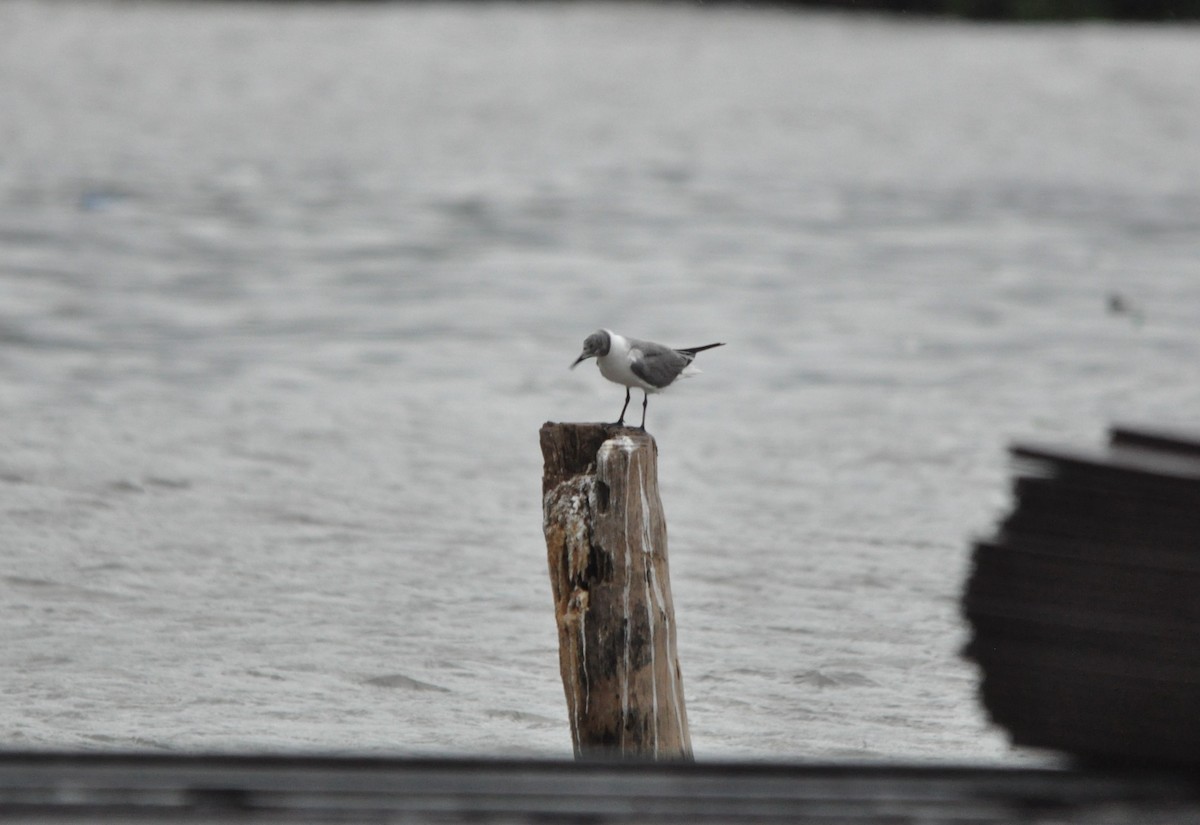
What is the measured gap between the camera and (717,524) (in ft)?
35.5

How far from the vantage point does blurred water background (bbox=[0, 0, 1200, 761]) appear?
316 inches

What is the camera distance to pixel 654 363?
657 centimetres

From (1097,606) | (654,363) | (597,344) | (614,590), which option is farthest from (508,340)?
(1097,606)

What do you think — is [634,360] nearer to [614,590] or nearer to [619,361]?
[619,361]

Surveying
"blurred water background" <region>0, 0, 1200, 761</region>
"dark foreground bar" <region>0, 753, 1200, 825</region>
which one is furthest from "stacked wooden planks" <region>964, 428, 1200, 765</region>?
"blurred water background" <region>0, 0, 1200, 761</region>

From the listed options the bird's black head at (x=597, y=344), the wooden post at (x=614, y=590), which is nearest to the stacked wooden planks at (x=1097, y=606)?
the wooden post at (x=614, y=590)

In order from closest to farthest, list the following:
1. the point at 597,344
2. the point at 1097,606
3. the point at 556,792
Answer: the point at 556,792 < the point at 1097,606 < the point at 597,344

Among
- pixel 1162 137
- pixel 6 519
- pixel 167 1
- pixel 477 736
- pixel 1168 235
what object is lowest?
pixel 477 736

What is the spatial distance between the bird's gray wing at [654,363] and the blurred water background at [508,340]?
149 cm

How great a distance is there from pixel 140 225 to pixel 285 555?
14.5 metres

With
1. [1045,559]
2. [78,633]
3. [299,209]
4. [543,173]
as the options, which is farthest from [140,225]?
[1045,559]

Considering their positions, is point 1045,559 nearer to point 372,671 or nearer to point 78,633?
point 372,671

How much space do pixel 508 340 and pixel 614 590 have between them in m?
11.5

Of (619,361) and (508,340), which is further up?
(508,340)
